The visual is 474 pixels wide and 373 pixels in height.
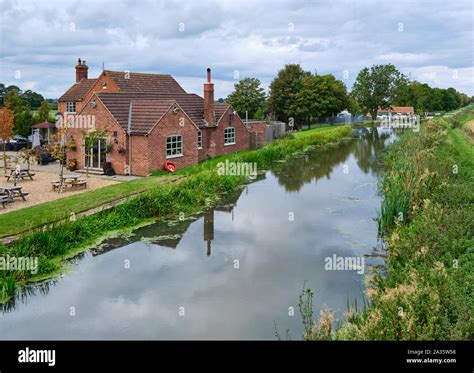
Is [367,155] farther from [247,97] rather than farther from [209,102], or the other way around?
[247,97]

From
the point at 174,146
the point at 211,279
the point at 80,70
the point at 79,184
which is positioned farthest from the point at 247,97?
the point at 211,279

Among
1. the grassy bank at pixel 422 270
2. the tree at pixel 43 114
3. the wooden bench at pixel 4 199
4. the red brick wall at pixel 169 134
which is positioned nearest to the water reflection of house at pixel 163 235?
the wooden bench at pixel 4 199

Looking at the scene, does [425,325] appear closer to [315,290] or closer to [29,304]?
[315,290]

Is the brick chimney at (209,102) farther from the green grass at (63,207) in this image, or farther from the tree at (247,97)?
the tree at (247,97)

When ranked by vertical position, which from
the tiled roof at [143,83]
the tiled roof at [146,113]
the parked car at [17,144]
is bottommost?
the parked car at [17,144]

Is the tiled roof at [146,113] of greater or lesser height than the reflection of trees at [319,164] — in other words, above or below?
above

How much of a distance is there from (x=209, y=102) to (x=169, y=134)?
6842mm

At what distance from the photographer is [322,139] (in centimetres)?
4906

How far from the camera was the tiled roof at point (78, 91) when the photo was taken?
147 ft

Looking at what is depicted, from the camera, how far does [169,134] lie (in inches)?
1108

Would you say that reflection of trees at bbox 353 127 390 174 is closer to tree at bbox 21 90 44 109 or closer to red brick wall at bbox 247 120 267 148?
red brick wall at bbox 247 120 267 148

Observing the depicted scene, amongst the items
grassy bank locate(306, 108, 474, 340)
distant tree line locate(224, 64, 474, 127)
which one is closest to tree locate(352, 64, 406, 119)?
distant tree line locate(224, 64, 474, 127)

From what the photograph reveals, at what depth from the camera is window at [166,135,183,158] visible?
28.3m

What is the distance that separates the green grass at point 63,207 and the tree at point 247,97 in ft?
151
